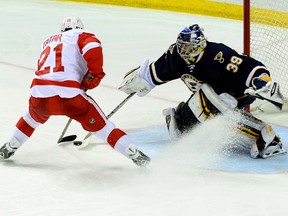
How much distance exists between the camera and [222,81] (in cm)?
332

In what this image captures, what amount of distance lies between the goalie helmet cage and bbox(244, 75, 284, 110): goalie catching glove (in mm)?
853

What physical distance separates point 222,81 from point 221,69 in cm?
6

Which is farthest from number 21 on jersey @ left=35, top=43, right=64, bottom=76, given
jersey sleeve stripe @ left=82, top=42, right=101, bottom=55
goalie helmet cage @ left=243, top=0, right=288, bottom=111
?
goalie helmet cage @ left=243, top=0, right=288, bottom=111

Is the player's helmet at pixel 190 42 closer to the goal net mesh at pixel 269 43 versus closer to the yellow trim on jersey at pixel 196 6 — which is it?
the goal net mesh at pixel 269 43

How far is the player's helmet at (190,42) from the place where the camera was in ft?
10.7

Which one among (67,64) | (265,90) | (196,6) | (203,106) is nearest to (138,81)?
(203,106)

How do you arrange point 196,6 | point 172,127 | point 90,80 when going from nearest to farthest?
1. point 90,80
2. point 172,127
3. point 196,6

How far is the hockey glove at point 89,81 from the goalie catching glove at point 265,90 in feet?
2.08

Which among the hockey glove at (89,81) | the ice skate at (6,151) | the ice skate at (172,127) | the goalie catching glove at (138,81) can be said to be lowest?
the ice skate at (6,151)

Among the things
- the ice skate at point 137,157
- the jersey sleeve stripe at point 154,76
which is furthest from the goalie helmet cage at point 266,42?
the ice skate at point 137,157

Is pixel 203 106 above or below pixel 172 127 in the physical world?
above

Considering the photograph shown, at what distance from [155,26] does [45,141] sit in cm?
338

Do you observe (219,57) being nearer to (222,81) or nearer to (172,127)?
(222,81)

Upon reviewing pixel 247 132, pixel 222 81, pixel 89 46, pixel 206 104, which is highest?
pixel 89 46
